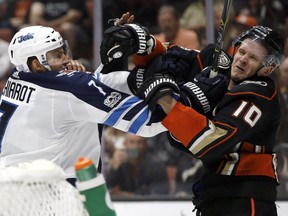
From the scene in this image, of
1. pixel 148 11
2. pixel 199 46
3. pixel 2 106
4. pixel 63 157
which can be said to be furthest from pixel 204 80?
pixel 148 11

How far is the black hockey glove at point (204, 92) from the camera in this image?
2410 mm

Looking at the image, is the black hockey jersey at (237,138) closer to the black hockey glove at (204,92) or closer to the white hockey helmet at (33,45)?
the black hockey glove at (204,92)

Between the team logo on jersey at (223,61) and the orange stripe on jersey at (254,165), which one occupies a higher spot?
the team logo on jersey at (223,61)

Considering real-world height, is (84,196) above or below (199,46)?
above

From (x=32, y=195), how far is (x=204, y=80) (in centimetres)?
91

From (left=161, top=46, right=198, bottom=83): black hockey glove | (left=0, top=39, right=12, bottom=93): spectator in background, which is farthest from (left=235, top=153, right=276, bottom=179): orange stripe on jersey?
(left=0, top=39, right=12, bottom=93): spectator in background

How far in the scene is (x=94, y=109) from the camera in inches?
94.5

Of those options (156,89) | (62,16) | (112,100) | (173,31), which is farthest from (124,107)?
(62,16)

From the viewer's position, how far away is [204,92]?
2.41 meters

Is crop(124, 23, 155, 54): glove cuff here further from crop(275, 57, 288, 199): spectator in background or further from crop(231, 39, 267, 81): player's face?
crop(275, 57, 288, 199): spectator in background

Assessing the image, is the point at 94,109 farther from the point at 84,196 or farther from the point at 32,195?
the point at 84,196

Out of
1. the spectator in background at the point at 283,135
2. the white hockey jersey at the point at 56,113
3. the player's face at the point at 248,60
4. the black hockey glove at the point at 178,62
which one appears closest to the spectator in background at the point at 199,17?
the spectator in background at the point at 283,135

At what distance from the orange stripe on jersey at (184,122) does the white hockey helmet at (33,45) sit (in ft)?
1.64

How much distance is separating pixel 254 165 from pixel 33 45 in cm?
87
